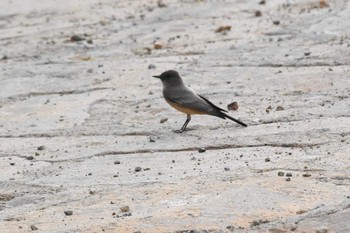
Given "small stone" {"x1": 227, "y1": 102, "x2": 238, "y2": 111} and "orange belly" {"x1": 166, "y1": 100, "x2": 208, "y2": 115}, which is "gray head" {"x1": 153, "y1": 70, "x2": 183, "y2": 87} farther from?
"small stone" {"x1": 227, "y1": 102, "x2": 238, "y2": 111}

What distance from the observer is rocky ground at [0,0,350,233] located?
6230 millimetres

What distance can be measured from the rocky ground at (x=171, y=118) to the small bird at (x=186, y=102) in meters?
0.17

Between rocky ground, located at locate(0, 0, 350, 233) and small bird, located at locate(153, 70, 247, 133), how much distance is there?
0.17m

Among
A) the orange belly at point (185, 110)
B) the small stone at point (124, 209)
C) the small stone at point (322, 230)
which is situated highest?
the small stone at point (124, 209)

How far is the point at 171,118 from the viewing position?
30.6 ft

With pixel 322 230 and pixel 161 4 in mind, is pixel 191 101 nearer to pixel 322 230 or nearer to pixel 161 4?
pixel 322 230

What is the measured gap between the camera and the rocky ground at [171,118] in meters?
6.23

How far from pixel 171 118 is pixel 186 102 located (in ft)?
1.81

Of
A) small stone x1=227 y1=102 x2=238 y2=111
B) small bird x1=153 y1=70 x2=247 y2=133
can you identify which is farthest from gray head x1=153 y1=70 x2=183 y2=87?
small stone x1=227 y1=102 x2=238 y2=111

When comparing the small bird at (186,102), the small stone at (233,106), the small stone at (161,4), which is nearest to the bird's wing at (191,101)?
the small bird at (186,102)

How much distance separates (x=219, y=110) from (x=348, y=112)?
3.63 feet

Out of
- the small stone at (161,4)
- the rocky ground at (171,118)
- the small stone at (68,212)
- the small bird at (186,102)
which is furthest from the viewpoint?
the small stone at (161,4)

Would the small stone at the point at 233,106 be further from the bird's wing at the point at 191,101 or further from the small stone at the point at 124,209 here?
the small stone at the point at 124,209

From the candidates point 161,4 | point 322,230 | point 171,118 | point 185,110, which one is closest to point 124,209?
point 322,230
